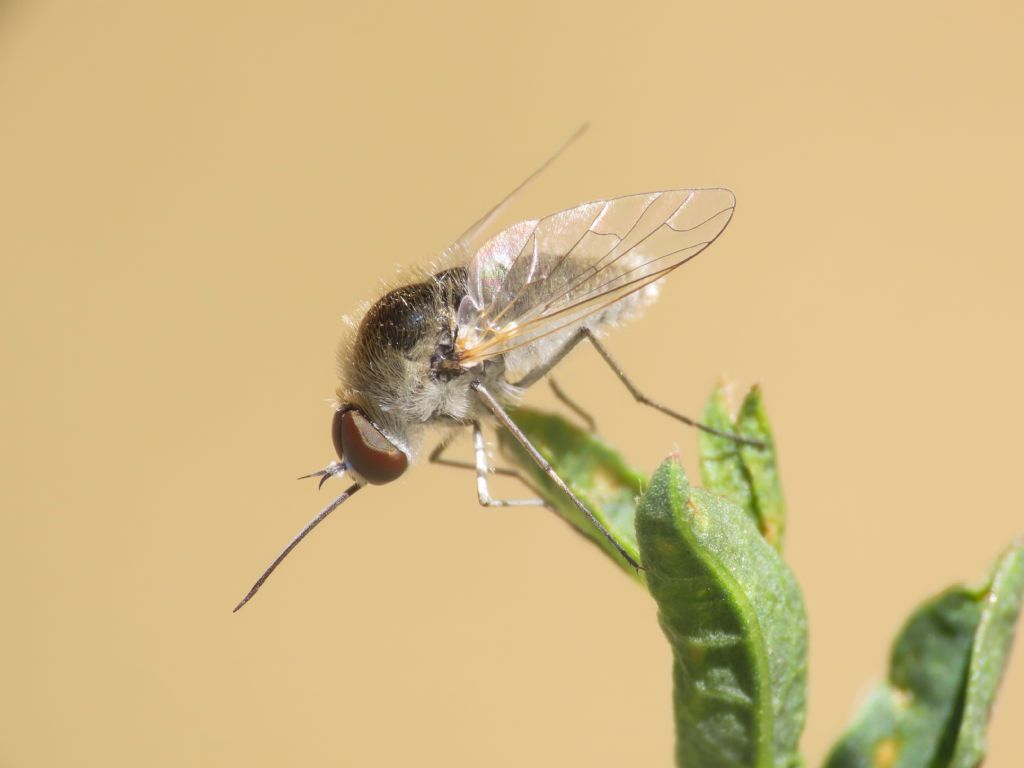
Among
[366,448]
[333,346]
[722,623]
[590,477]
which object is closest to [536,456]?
[590,477]

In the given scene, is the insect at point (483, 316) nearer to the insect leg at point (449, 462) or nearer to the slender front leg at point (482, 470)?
the slender front leg at point (482, 470)

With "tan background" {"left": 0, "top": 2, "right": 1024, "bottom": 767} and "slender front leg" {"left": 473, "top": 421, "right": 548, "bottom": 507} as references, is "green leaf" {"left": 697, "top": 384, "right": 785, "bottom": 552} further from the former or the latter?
"tan background" {"left": 0, "top": 2, "right": 1024, "bottom": 767}

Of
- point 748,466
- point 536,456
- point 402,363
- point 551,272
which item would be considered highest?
point 551,272

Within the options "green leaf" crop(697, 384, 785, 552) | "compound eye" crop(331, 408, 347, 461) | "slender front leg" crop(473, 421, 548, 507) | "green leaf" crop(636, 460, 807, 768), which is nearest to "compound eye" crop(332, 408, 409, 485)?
"compound eye" crop(331, 408, 347, 461)

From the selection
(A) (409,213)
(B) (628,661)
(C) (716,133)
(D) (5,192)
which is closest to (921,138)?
(C) (716,133)

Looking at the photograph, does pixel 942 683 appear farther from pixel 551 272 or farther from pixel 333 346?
pixel 333 346

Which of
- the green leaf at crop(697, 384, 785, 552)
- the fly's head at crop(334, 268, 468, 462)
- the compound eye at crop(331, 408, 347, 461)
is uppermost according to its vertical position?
the fly's head at crop(334, 268, 468, 462)

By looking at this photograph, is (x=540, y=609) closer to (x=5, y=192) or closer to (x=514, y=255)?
(x=514, y=255)
